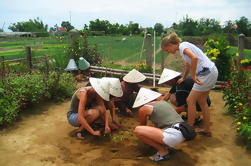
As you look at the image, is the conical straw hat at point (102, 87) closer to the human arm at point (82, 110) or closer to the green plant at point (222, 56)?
the human arm at point (82, 110)

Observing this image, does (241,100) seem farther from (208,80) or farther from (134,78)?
(134,78)

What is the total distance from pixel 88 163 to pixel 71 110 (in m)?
1.05

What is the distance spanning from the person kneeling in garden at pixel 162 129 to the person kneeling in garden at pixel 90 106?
1.98 ft

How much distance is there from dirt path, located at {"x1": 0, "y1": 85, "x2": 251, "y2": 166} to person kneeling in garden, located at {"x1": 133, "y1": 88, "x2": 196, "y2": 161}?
188 millimetres

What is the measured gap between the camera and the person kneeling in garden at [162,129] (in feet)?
8.45

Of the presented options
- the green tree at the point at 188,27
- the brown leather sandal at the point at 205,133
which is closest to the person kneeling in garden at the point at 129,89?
the brown leather sandal at the point at 205,133

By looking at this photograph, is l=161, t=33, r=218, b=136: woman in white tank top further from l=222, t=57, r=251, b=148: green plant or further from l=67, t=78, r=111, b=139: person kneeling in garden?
l=67, t=78, r=111, b=139: person kneeling in garden

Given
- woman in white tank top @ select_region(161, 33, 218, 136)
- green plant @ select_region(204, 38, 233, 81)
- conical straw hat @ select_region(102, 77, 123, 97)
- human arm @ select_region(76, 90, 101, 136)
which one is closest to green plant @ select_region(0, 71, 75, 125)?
human arm @ select_region(76, 90, 101, 136)

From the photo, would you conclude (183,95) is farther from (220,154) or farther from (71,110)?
(71,110)

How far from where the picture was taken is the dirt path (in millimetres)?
2754

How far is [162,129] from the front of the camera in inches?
108

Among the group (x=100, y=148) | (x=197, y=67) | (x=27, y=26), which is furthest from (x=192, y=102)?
(x=27, y=26)

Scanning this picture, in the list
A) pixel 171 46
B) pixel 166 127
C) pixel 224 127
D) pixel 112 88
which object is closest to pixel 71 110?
pixel 112 88

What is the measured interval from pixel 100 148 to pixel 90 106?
30.4 inches
